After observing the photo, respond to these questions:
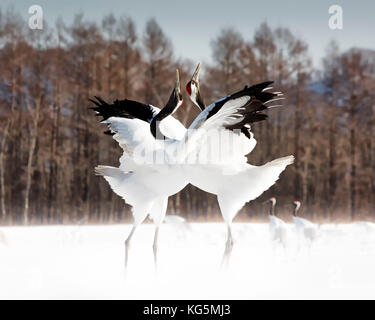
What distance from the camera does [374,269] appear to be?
16.6 feet

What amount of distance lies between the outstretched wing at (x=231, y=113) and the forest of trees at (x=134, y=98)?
881 cm

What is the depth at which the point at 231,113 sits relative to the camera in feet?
13.6

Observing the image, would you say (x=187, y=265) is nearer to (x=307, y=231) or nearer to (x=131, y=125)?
(x=131, y=125)

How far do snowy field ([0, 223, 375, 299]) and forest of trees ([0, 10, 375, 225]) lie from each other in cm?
587

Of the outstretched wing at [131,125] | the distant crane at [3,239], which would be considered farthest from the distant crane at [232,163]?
the distant crane at [3,239]

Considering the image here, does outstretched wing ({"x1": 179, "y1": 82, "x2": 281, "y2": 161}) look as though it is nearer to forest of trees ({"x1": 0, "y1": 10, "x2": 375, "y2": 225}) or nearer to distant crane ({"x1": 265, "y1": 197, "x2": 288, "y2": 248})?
distant crane ({"x1": 265, "y1": 197, "x2": 288, "y2": 248})

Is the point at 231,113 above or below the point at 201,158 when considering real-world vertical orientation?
above

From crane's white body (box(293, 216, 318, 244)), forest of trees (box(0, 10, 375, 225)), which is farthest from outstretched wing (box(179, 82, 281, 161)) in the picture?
forest of trees (box(0, 10, 375, 225))

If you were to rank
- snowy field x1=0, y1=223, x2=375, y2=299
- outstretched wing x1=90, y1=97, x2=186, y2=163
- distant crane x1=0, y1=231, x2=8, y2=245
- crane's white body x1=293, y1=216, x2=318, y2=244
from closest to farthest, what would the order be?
snowy field x1=0, y1=223, x2=375, y2=299
outstretched wing x1=90, y1=97, x2=186, y2=163
distant crane x1=0, y1=231, x2=8, y2=245
crane's white body x1=293, y1=216, x2=318, y2=244

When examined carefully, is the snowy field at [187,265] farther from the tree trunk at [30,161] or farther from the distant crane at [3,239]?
the tree trunk at [30,161]

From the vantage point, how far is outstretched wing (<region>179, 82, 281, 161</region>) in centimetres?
409

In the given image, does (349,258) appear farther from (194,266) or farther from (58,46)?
(58,46)

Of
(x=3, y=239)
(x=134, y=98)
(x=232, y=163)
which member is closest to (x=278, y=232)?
(x=232, y=163)

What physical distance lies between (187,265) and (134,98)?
942 cm
